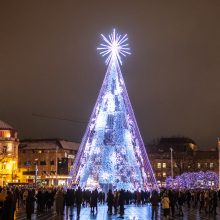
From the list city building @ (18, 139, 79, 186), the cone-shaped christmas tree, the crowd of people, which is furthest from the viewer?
city building @ (18, 139, 79, 186)

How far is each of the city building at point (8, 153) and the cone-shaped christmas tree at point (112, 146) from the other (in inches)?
2973

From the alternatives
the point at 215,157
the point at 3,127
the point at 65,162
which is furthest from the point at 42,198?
the point at 215,157

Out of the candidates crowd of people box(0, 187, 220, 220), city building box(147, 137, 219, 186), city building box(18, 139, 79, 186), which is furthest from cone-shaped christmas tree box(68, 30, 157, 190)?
city building box(147, 137, 219, 186)

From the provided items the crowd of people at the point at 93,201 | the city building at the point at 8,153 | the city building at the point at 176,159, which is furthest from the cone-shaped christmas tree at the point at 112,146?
the city building at the point at 176,159

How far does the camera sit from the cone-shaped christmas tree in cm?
5512

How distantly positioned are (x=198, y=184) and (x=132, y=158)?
4501 cm

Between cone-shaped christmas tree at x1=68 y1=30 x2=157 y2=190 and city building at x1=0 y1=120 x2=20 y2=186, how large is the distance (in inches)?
2973

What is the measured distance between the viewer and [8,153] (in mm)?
134625

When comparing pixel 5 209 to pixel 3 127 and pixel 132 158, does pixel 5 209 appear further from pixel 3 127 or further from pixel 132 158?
pixel 3 127

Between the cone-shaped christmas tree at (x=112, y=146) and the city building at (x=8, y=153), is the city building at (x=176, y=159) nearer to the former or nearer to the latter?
the city building at (x=8, y=153)

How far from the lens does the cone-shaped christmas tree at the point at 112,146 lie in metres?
55.1

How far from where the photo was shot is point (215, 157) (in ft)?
569

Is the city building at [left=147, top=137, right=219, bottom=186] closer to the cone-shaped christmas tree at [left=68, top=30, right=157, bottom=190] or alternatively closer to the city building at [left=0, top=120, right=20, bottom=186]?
the city building at [left=0, top=120, right=20, bottom=186]

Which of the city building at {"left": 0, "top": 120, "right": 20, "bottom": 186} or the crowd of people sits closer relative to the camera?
the crowd of people
